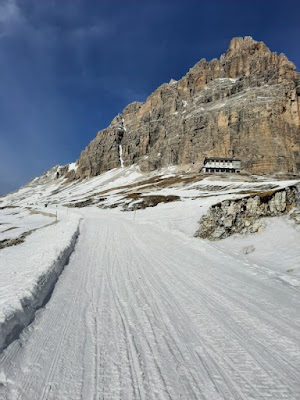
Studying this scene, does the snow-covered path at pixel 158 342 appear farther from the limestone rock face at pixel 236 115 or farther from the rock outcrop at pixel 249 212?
the limestone rock face at pixel 236 115

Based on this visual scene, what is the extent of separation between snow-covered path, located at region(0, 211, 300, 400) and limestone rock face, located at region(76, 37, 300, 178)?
132298 millimetres

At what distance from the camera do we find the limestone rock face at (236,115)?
124625mm

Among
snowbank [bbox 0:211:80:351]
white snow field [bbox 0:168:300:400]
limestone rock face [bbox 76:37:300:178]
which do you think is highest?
limestone rock face [bbox 76:37:300:178]

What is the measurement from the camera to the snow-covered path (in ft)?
10.0

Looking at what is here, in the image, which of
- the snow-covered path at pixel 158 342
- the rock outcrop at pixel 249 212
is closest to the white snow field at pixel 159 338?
the snow-covered path at pixel 158 342

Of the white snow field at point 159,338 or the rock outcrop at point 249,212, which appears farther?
the rock outcrop at point 249,212

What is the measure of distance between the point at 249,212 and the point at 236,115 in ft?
474

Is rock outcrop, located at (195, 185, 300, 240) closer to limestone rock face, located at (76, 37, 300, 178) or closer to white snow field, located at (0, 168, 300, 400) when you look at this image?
white snow field, located at (0, 168, 300, 400)

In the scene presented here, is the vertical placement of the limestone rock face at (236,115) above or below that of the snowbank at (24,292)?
above

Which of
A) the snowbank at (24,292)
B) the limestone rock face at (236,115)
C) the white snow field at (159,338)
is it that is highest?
the limestone rock face at (236,115)

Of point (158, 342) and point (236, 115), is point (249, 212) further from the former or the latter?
point (236, 115)

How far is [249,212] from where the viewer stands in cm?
1636

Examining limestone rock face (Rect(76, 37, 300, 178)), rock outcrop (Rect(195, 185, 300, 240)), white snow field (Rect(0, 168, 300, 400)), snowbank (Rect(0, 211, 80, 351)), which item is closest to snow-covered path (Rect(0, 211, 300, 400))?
white snow field (Rect(0, 168, 300, 400))

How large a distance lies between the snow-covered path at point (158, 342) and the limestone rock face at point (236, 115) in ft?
434
